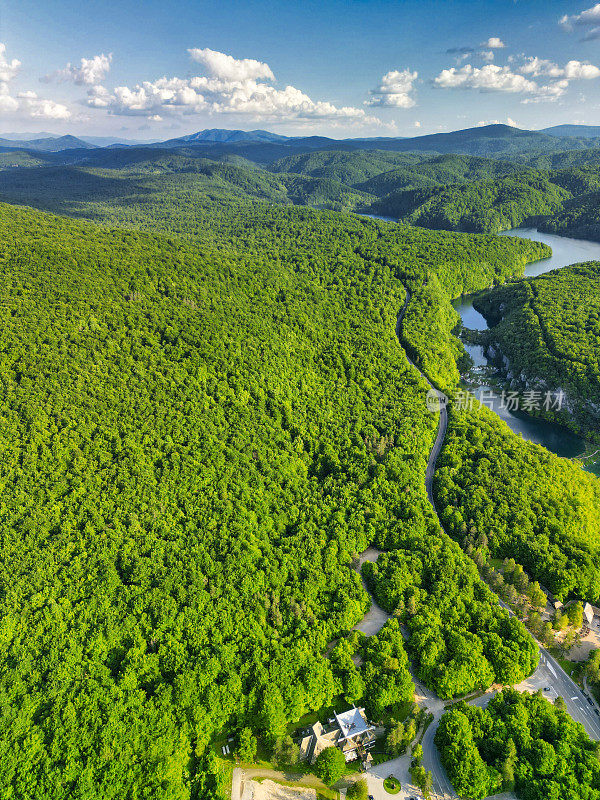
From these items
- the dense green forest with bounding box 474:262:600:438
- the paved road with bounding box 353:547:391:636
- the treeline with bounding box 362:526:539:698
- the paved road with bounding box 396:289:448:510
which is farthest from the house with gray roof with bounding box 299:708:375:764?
the dense green forest with bounding box 474:262:600:438

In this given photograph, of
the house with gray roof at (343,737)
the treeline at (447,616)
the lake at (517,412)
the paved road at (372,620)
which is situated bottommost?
the house with gray roof at (343,737)

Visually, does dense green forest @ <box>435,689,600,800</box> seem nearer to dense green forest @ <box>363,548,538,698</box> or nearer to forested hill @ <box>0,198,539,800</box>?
dense green forest @ <box>363,548,538,698</box>

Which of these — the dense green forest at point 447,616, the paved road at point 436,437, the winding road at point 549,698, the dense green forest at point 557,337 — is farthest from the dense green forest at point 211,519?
the dense green forest at point 557,337

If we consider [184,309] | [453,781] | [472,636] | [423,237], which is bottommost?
[453,781]

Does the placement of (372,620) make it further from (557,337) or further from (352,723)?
(557,337)

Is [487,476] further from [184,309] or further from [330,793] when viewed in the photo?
[184,309]

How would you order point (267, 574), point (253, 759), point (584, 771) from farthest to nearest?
point (267, 574) < point (253, 759) < point (584, 771)

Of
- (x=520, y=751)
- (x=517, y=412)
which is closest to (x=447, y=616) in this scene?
(x=520, y=751)

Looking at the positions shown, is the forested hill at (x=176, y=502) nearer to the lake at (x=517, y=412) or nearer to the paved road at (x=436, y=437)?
the paved road at (x=436, y=437)

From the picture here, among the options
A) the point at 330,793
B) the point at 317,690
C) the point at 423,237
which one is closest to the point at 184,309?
the point at 317,690
